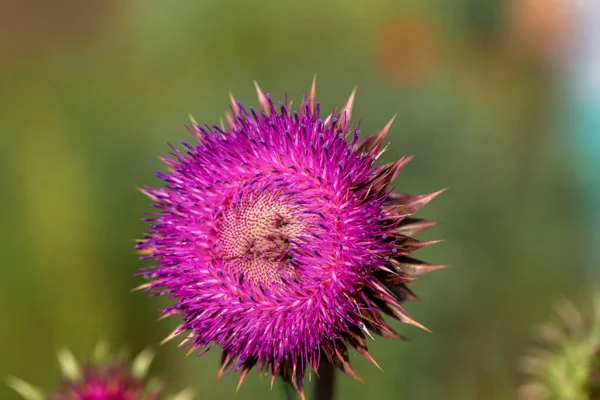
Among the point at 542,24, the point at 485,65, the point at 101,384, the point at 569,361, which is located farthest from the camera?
the point at 542,24

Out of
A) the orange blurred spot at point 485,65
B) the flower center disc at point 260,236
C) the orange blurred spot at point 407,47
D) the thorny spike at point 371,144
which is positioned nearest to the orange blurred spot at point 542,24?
the orange blurred spot at point 485,65

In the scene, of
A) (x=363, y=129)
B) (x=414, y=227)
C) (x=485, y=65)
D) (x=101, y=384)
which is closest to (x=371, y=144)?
(x=414, y=227)

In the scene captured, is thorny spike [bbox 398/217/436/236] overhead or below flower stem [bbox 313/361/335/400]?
overhead

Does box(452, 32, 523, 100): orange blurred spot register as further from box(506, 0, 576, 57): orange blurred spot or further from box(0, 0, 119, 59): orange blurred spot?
box(0, 0, 119, 59): orange blurred spot

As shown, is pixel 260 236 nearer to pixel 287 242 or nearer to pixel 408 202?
Result: pixel 287 242

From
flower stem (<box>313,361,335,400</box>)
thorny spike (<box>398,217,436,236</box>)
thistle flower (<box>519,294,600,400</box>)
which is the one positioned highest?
thorny spike (<box>398,217,436,236</box>)

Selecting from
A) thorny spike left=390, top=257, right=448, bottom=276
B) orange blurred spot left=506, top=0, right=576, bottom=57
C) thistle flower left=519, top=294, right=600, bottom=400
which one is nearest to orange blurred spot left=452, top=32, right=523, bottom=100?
orange blurred spot left=506, top=0, right=576, bottom=57

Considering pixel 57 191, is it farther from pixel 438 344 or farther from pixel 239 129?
pixel 239 129

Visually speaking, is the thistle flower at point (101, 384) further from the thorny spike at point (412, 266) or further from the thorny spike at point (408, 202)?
the thorny spike at point (408, 202)

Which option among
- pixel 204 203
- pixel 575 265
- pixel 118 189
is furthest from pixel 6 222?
pixel 575 265
